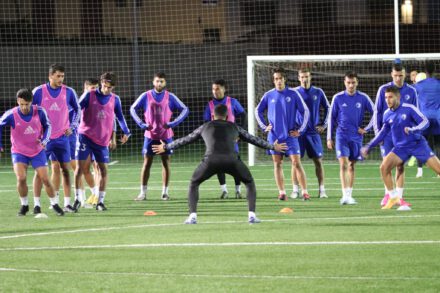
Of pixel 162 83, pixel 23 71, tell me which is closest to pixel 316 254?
pixel 162 83

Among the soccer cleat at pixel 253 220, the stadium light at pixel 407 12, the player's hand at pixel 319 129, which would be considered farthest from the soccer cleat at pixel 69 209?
the stadium light at pixel 407 12

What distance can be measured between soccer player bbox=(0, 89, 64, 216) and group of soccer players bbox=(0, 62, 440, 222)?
0.01 meters

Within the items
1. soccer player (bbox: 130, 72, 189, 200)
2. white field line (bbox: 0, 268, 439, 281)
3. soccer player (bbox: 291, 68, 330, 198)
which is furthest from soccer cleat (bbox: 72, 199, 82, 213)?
white field line (bbox: 0, 268, 439, 281)

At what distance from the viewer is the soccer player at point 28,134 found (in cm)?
1476

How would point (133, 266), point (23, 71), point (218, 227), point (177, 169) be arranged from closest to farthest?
point (133, 266) < point (218, 227) < point (177, 169) < point (23, 71)

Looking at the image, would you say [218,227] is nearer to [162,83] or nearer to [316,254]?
[316,254]

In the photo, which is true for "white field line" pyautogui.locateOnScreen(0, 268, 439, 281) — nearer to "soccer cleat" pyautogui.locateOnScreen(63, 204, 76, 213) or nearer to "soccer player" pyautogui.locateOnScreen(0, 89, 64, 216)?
"soccer player" pyautogui.locateOnScreen(0, 89, 64, 216)

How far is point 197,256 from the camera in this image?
10297 millimetres

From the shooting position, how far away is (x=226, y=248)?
426 inches

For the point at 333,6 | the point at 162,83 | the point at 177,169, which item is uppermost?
the point at 333,6

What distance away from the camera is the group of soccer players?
586 inches

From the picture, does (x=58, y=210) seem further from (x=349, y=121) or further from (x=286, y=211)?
(x=349, y=121)

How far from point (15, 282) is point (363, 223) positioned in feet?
17.8

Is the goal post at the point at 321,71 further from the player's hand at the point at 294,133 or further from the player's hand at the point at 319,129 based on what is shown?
the player's hand at the point at 294,133
